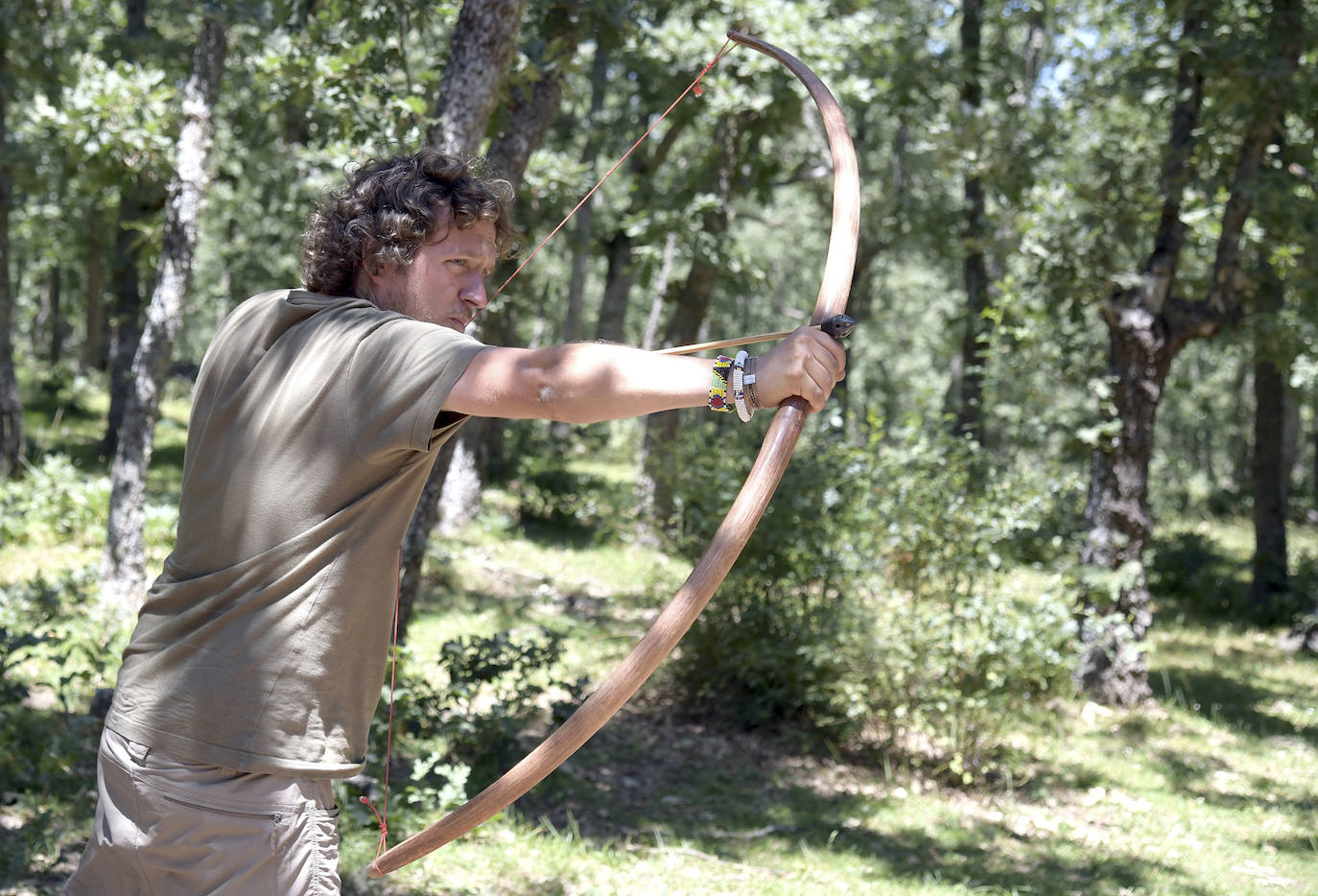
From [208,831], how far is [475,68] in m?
3.36

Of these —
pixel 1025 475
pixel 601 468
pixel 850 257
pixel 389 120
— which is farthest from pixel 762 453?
pixel 601 468

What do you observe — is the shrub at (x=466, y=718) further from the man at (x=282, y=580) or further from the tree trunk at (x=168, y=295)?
the man at (x=282, y=580)

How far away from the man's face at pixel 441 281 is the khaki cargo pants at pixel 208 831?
805mm

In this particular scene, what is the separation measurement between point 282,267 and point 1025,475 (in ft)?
37.4

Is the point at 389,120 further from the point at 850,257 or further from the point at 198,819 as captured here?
the point at 198,819

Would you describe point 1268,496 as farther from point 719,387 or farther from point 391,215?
point 391,215

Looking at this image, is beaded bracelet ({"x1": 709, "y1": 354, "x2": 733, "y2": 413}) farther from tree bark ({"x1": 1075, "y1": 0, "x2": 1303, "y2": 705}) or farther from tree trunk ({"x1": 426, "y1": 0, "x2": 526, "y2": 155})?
tree bark ({"x1": 1075, "y1": 0, "x2": 1303, "y2": 705})

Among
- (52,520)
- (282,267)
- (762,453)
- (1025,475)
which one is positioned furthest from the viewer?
(282,267)

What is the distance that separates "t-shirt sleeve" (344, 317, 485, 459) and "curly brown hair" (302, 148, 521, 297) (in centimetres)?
27

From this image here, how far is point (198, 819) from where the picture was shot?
1.76m

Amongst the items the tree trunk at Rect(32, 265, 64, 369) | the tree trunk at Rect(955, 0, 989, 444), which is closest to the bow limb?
the tree trunk at Rect(955, 0, 989, 444)

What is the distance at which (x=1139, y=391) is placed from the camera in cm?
748

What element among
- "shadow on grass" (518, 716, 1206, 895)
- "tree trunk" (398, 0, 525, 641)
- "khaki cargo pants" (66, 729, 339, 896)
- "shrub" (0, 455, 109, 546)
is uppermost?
"tree trunk" (398, 0, 525, 641)

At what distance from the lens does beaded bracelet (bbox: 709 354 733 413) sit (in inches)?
64.4
